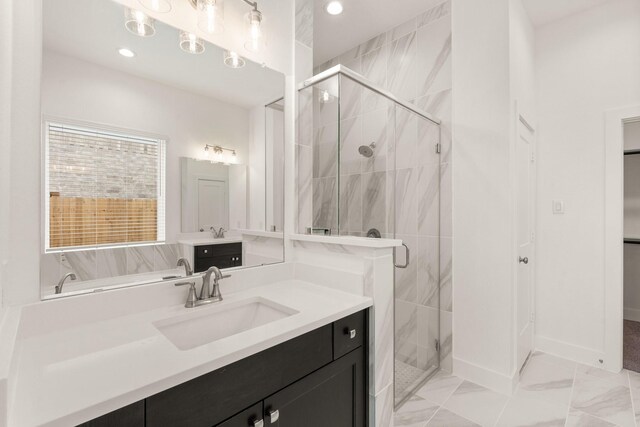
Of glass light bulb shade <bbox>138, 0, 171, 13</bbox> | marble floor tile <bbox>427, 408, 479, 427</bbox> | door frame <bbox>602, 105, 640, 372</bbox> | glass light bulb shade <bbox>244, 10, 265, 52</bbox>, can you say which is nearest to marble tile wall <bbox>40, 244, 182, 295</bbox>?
glass light bulb shade <bbox>138, 0, 171, 13</bbox>

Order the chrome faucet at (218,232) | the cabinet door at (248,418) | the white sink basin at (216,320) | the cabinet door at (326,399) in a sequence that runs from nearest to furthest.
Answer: the cabinet door at (248,418)
the cabinet door at (326,399)
the white sink basin at (216,320)
the chrome faucet at (218,232)

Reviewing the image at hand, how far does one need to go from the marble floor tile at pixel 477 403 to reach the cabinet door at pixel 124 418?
1.84 m

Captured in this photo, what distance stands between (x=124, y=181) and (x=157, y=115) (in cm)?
33

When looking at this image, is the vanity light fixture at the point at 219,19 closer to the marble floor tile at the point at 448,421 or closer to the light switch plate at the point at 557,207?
the marble floor tile at the point at 448,421

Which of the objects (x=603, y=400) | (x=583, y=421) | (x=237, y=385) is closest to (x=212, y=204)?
(x=237, y=385)

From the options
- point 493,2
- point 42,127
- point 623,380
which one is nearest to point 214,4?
point 42,127

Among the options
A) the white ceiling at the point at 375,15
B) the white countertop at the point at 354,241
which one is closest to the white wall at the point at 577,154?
the white ceiling at the point at 375,15

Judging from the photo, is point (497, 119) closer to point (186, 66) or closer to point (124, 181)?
point (186, 66)

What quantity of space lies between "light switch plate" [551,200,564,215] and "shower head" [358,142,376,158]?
173 centimetres

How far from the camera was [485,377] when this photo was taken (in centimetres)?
211

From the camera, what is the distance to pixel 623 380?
2150 mm

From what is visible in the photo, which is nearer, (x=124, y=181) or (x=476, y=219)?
(x=124, y=181)

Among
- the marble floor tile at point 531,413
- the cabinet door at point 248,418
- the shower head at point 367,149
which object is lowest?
the marble floor tile at point 531,413

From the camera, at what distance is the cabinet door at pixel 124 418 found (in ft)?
2.23
